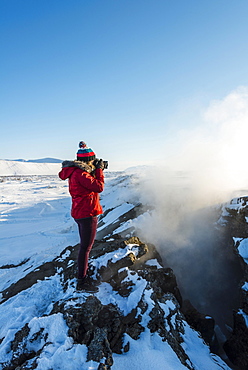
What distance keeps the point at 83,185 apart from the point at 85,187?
43mm

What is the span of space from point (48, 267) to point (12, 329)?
3.49 metres

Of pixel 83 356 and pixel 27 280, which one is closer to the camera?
pixel 83 356

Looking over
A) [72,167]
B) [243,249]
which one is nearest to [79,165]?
[72,167]

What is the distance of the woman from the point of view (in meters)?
3.24

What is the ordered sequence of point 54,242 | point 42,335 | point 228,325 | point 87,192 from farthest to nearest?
point 54,242 → point 228,325 → point 87,192 → point 42,335

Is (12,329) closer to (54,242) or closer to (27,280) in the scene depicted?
(27,280)

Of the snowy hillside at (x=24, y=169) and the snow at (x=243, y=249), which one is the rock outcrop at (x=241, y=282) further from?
the snowy hillside at (x=24, y=169)

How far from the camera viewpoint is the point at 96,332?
312 cm

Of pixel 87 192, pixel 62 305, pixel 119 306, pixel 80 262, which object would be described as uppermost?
pixel 87 192

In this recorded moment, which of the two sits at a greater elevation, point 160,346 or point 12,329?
point 12,329

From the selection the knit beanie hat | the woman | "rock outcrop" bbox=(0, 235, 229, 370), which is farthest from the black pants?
the knit beanie hat

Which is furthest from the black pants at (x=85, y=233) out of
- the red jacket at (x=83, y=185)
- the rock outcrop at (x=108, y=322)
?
the rock outcrop at (x=108, y=322)

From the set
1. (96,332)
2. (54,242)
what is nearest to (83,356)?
(96,332)

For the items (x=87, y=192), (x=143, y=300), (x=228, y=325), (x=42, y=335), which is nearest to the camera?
(x=42, y=335)
